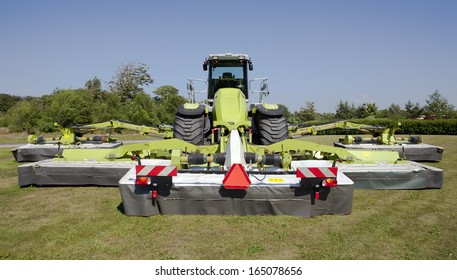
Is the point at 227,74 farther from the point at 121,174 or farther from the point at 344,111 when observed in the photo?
the point at 344,111

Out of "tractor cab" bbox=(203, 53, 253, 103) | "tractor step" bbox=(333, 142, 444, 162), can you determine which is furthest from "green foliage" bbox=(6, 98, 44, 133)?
"tractor step" bbox=(333, 142, 444, 162)

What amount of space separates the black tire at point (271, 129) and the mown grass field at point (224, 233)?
205 cm

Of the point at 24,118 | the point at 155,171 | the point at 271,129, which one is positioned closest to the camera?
the point at 155,171

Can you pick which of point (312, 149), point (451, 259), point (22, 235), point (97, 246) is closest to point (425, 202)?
point (312, 149)

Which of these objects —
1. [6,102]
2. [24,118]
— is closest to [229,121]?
[24,118]

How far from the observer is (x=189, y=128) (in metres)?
7.17

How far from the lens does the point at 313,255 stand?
364cm

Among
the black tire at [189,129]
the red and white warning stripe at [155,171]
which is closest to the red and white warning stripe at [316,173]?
the red and white warning stripe at [155,171]

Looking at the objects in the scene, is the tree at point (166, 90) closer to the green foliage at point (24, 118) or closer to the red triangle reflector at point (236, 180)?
the green foliage at point (24, 118)

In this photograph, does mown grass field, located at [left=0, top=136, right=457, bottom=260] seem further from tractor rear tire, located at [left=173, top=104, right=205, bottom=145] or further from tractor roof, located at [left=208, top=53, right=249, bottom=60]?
tractor roof, located at [left=208, top=53, right=249, bottom=60]

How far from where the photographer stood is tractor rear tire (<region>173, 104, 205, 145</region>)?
281 inches

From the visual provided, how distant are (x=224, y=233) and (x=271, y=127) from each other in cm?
335

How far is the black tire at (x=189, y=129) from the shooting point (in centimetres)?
713

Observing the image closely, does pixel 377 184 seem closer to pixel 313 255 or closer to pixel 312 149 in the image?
pixel 312 149
